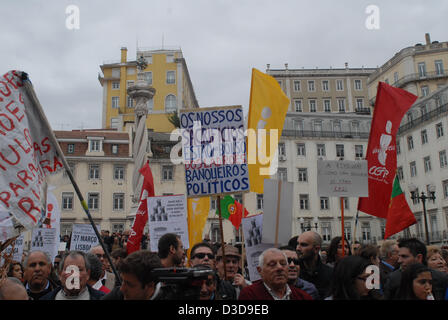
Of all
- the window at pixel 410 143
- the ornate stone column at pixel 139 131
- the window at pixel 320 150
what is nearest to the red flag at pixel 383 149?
A: the ornate stone column at pixel 139 131

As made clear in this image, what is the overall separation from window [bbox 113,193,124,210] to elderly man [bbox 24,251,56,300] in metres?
37.5

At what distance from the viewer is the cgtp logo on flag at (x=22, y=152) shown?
156 inches

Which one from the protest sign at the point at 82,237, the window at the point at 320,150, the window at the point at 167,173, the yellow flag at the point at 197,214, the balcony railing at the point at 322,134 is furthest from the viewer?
the balcony railing at the point at 322,134

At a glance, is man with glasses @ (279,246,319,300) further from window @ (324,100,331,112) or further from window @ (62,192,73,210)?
window @ (324,100,331,112)

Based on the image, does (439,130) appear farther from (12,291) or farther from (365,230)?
(12,291)

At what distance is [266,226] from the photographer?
225 inches

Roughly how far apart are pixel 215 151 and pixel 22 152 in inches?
127

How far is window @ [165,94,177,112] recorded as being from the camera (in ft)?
176

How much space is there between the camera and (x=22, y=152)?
164 inches

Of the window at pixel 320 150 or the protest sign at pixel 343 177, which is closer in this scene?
the protest sign at pixel 343 177

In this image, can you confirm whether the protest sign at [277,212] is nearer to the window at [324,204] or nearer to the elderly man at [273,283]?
the elderly man at [273,283]

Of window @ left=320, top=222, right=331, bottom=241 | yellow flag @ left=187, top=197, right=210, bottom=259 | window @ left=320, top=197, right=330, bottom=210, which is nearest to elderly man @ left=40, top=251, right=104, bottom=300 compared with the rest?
yellow flag @ left=187, top=197, right=210, bottom=259

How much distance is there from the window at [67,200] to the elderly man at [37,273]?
3814cm
